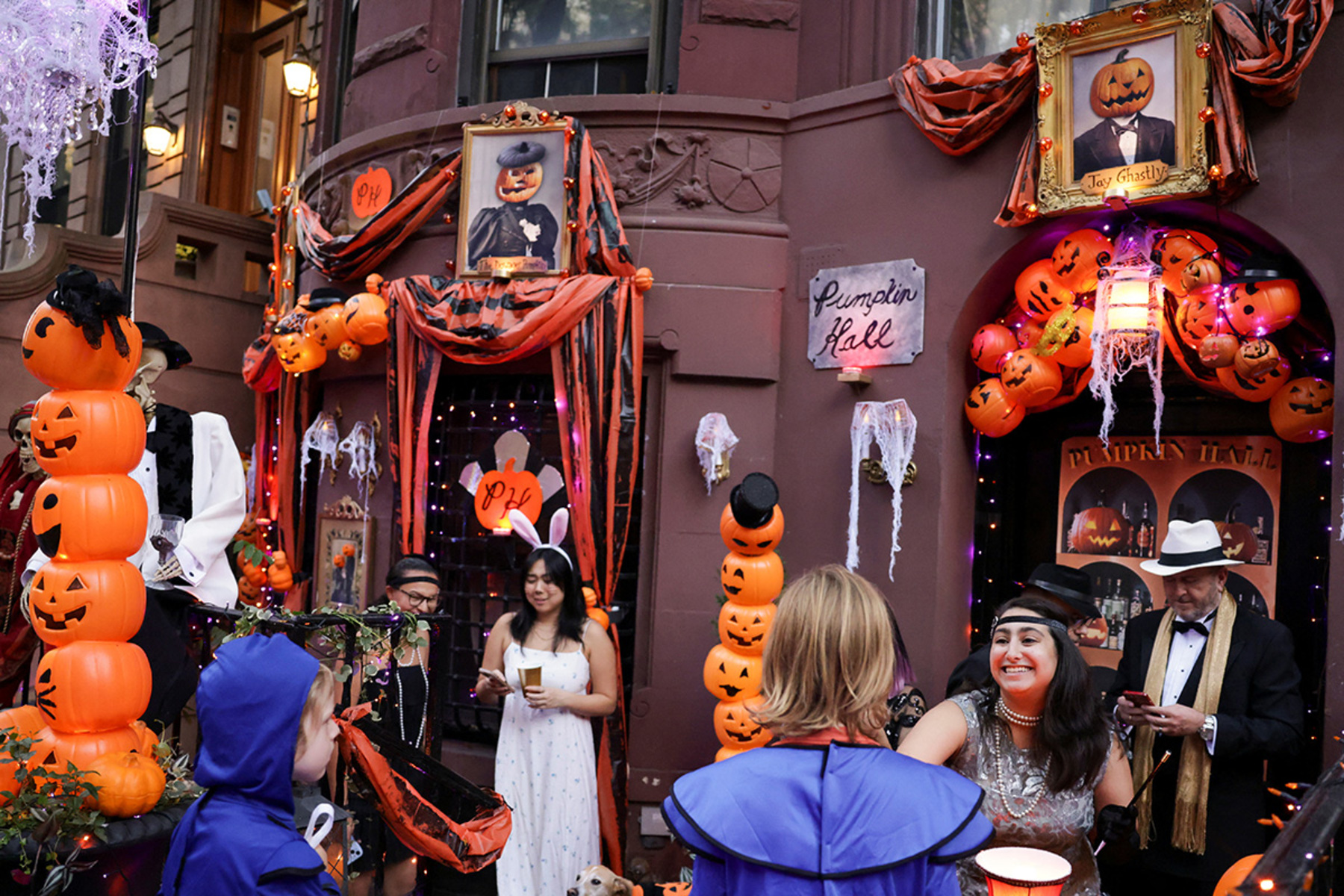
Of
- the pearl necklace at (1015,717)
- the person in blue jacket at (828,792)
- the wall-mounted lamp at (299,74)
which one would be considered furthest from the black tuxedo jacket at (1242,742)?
the wall-mounted lamp at (299,74)

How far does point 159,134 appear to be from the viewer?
13.5 m

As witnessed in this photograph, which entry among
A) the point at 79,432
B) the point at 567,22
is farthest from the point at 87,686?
the point at 567,22

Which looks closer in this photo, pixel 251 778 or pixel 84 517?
pixel 251 778

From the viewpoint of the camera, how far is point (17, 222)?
47.2 ft

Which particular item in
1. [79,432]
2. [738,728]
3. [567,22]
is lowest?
[738,728]

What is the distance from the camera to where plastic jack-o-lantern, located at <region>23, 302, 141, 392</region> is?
13.0 ft

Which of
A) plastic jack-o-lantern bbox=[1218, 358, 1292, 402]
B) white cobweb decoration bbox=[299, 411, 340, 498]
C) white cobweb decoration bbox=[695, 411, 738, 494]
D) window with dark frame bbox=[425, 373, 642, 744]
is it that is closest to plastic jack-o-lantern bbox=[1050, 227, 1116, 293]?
plastic jack-o-lantern bbox=[1218, 358, 1292, 402]

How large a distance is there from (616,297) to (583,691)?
265 cm

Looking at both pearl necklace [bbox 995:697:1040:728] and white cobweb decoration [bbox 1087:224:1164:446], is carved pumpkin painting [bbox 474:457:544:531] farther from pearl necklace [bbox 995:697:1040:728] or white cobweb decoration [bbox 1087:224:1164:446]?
pearl necklace [bbox 995:697:1040:728]

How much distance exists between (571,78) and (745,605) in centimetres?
435

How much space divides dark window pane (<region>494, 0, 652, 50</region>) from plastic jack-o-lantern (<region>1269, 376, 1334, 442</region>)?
4938mm

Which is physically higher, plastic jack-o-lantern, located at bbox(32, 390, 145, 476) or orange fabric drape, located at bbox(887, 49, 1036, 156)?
orange fabric drape, located at bbox(887, 49, 1036, 156)

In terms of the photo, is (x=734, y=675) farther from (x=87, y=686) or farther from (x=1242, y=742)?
(x=87, y=686)

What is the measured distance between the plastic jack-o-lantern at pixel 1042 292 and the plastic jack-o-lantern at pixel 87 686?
191 inches
